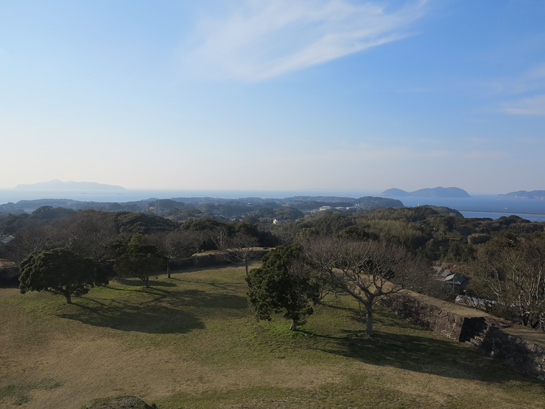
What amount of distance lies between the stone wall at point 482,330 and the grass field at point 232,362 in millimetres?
491

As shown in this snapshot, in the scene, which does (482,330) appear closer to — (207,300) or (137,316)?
(207,300)

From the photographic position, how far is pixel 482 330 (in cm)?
1216

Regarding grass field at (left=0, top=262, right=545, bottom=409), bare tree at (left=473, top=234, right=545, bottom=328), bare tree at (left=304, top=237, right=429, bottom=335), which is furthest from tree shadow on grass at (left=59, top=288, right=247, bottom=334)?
bare tree at (left=473, top=234, right=545, bottom=328)

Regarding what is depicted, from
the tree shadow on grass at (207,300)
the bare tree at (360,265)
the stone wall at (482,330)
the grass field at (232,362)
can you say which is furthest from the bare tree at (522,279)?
the tree shadow on grass at (207,300)

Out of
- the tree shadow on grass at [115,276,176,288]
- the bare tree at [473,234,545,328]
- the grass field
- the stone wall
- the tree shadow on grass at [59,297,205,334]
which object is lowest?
the tree shadow on grass at [115,276,176,288]

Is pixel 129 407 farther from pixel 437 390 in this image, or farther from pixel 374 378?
pixel 437 390

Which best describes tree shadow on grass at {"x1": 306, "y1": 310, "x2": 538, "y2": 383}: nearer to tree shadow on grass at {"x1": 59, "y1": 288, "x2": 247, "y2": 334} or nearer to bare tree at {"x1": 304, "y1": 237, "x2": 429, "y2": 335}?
bare tree at {"x1": 304, "y1": 237, "x2": 429, "y2": 335}

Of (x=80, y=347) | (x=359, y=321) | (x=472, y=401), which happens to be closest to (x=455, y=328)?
(x=359, y=321)

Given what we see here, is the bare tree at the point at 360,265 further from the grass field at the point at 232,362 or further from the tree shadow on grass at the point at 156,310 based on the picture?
the tree shadow on grass at the point at 156,310

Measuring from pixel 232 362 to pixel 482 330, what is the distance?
1015 cm

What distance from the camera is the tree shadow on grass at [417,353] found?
1009 cm

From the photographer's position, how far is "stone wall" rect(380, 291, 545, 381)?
10.1 metres

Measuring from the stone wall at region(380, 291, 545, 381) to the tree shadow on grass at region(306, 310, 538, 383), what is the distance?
0.39 metres

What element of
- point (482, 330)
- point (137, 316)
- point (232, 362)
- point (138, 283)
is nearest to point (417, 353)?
point (482, 330)
